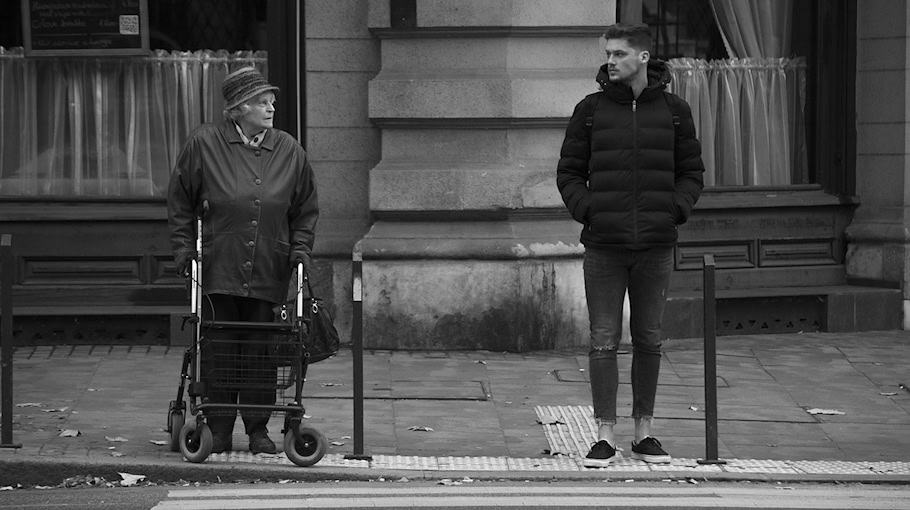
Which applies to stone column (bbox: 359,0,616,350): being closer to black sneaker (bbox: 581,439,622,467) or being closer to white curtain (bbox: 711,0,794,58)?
white curtain (bbox: 711,0,794,58)

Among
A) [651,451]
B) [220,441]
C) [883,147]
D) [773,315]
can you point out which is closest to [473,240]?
[773,315]

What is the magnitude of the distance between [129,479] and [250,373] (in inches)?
30.1

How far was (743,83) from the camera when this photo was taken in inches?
529

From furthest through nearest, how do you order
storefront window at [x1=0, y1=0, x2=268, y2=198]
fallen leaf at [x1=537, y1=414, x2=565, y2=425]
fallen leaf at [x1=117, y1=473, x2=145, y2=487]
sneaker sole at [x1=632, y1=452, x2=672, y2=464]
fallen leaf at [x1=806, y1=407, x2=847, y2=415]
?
storefront window at [x1=0, y1=0, x2=268, y2=198] < fallen leaf at [x1=806, y1=407, x2=847, y2=415] < fallen leaf at [x1=537, y1=414, x2=565, y2=425] < sneaker sole at [x1=632, y1=452, x2=672, y2=464] < fallen leaf at [x1=117, y1=473, x2=145, y2=487]

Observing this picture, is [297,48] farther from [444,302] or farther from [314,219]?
[314,219]

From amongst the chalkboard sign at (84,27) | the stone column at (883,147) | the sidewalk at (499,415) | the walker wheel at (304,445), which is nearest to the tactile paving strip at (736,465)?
the sidewalk at (499,415)

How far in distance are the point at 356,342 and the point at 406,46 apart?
432 centimetres

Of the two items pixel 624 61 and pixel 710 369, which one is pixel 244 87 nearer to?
pixel 624 61

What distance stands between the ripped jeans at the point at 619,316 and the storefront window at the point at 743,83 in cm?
516

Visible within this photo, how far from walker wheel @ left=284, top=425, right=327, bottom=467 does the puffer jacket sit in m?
1.66

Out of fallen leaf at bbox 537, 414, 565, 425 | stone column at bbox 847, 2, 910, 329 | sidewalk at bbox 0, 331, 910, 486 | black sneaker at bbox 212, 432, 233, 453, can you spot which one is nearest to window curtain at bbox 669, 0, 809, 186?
stone column at bbox 847, 2, 910, 329

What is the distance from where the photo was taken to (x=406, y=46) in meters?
11.9

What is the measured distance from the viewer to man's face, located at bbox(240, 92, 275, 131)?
8.14m

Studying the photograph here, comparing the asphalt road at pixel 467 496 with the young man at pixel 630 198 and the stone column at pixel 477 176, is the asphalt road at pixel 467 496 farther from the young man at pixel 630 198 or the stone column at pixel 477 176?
the stone column at pixel 477 176
